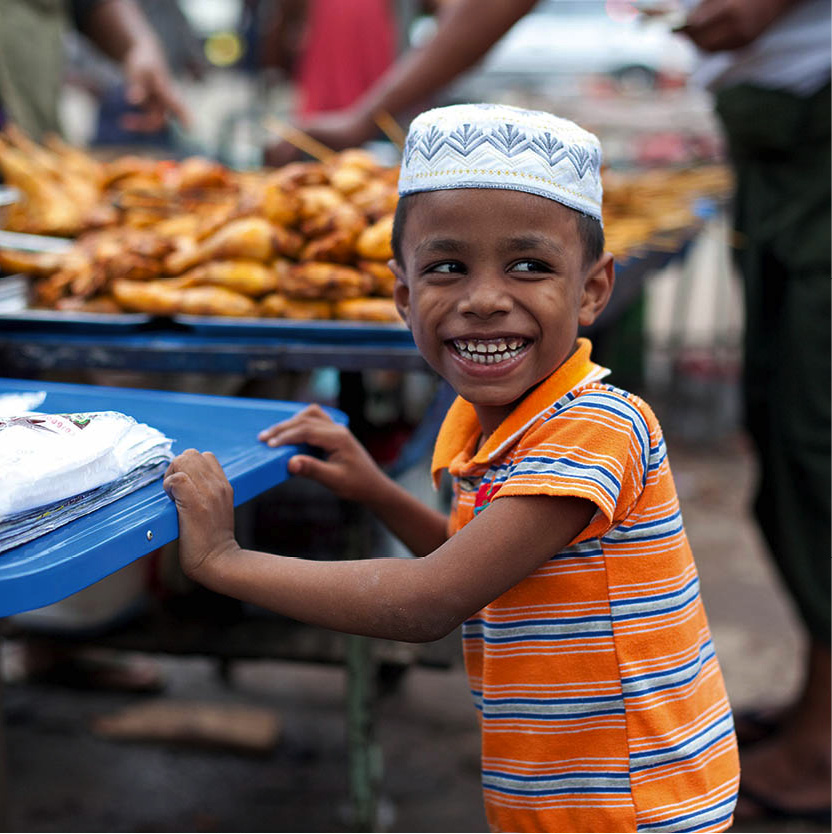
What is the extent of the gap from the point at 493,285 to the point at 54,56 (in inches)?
129

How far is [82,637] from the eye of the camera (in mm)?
2074

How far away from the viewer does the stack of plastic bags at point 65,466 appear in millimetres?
934

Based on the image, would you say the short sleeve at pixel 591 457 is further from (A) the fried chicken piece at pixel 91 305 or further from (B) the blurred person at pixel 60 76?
(B) the blurred person at pixel 60 76

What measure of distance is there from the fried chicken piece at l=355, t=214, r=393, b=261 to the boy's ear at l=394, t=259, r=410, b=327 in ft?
2.27

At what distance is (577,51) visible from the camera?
34.8ft

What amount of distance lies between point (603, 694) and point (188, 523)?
1.89 feet

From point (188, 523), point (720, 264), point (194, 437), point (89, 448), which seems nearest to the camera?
point (89, 448)

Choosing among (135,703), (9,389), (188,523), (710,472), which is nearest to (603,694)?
(188,523)

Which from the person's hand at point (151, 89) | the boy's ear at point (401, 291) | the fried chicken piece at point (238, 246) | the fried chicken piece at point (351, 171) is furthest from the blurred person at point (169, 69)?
the boy's ear at point (401, 291)

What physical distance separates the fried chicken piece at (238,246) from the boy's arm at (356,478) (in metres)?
0.76

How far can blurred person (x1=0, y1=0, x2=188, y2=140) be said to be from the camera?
350cm

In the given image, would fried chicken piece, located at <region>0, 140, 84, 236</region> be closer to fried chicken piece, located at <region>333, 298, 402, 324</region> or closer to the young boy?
fried chicken piece, located at <region>333, 298, 402, 324</region>

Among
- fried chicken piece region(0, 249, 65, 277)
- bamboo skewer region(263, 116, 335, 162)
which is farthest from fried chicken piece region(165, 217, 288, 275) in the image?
bamboo skewer region(263, 116, 335, 162)

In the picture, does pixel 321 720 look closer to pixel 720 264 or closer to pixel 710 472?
pixel 710 472
